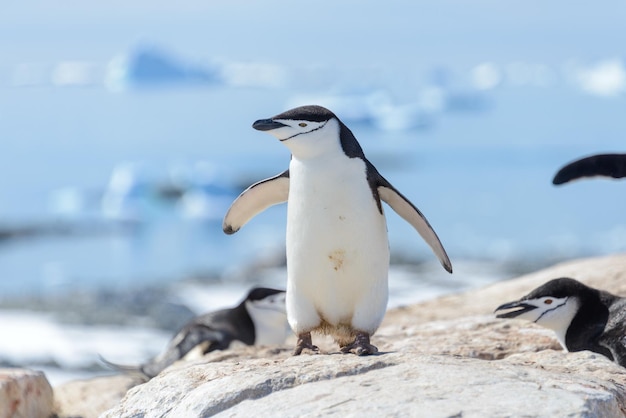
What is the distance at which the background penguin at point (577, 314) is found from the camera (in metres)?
3.81

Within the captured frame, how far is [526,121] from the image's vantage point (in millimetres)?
30406

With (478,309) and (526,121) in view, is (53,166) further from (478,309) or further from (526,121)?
(478,309)

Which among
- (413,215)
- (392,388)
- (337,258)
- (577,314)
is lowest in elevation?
(577,314)

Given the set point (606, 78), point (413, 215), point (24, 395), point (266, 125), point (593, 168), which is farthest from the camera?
point (606, 78)

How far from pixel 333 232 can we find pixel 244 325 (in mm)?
2350

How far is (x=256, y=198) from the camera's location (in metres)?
3.86

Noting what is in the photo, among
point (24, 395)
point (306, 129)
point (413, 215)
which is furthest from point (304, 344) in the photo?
point (24, 395)

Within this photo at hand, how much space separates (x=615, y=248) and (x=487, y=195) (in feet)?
14.4

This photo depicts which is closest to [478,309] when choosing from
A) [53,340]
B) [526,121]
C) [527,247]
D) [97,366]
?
[97,366]

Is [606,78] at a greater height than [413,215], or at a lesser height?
greater

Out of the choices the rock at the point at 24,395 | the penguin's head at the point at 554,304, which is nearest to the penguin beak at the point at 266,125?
the penguin's head at the point at 554,304

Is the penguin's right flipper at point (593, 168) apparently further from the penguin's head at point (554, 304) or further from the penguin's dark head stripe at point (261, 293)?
the penguin's dark head stripe at point (261, 293)

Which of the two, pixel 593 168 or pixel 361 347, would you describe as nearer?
pixel 361 347

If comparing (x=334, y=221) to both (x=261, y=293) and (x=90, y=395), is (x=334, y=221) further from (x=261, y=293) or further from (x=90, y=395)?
(x=261, y=293)
